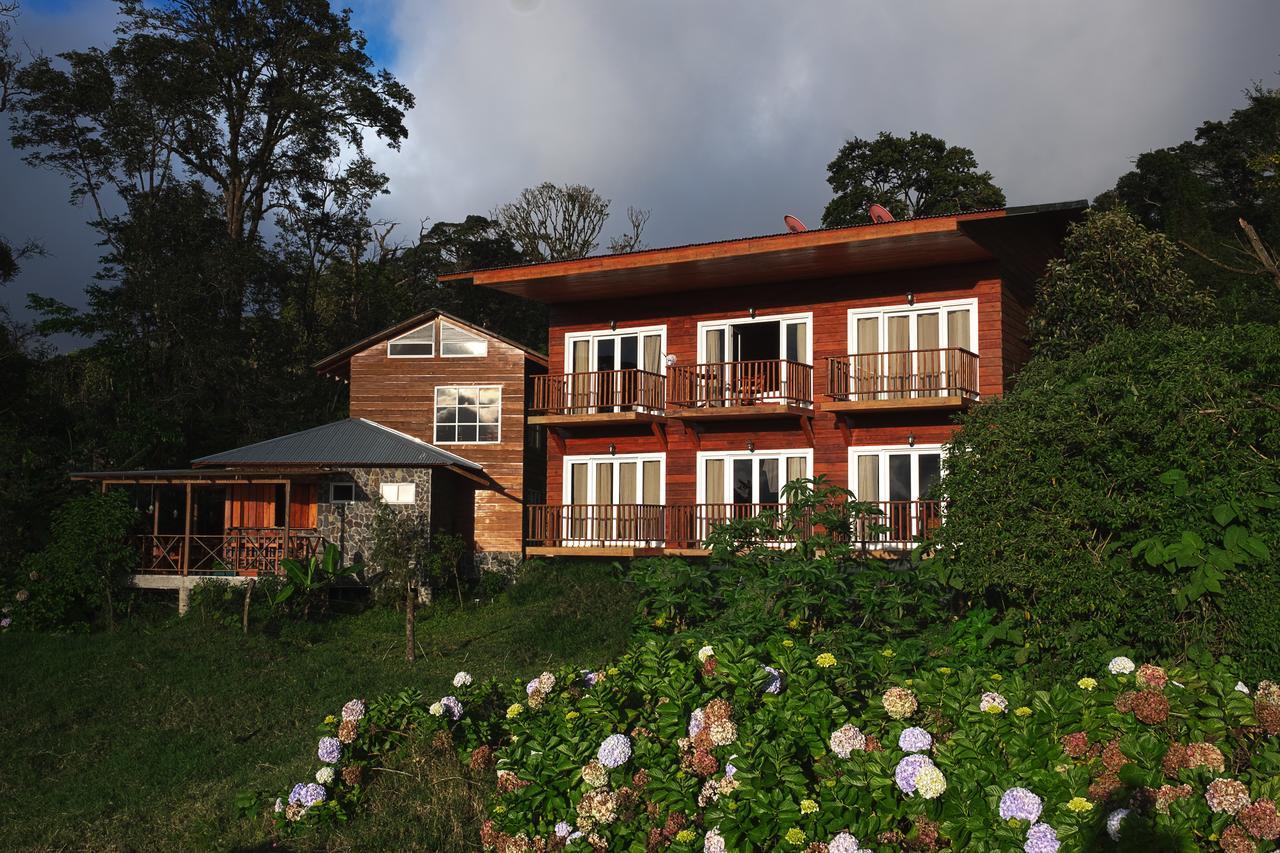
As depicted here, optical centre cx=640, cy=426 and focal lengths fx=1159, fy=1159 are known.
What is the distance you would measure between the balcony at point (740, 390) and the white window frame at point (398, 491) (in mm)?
6798

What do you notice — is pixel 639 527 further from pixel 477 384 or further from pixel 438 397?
pixel 438 397

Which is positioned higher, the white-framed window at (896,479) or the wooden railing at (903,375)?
the wooden railing at (903,375)

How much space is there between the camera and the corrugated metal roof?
26.5 meters

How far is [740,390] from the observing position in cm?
2278

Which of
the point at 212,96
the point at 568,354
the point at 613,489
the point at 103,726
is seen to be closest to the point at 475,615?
the point at 613,489

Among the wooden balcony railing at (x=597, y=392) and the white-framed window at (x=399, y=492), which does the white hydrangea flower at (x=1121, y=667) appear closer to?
the wooden balcony railing at (x=597, y=392)

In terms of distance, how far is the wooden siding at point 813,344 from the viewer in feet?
70.4

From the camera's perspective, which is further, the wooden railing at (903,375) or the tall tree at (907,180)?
the tall tree at (907,180)

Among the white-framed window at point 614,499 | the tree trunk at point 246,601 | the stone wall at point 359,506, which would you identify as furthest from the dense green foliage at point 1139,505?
the stone wall at point 359,506

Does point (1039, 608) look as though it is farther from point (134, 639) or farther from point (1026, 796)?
point (134, 639)

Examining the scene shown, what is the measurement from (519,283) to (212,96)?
777 inches

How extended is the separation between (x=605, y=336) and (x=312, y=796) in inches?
723

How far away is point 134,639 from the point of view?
2142cm

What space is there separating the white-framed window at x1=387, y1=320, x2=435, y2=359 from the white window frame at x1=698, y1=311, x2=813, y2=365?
8571mm
